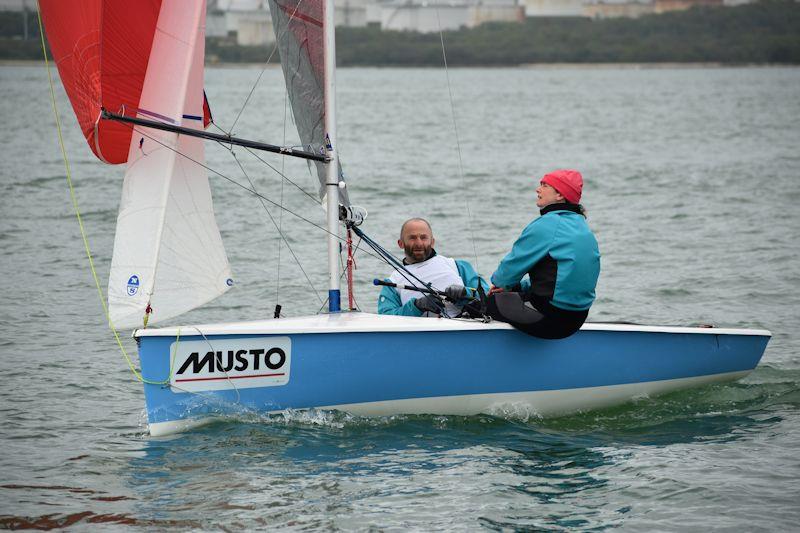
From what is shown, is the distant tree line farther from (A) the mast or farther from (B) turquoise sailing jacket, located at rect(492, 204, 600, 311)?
(B) turquoise sailing jacket, located at rect(492, 204, 600, 311)

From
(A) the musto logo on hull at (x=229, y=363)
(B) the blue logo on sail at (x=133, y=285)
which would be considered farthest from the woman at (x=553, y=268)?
(B) the blue logo on sail at (x=133, y=285)

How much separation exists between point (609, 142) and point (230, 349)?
93.0ft

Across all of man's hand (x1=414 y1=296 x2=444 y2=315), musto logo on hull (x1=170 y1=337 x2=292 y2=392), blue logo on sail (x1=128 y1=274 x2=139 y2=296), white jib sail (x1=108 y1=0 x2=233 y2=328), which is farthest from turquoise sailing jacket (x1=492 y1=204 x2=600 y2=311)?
blue logo on sail (x1=128 y1=274 x2=139 y2=296)

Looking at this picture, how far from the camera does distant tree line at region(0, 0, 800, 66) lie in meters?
116

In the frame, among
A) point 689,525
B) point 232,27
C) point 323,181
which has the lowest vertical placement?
point 689,525

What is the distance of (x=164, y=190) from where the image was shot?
708 centimetres

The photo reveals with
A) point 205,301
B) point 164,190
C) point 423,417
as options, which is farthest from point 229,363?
point 423,417

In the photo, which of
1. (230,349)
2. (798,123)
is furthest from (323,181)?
(798,123)

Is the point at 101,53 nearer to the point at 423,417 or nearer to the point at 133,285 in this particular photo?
the point at 133,285

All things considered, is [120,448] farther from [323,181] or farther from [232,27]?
[232,27]

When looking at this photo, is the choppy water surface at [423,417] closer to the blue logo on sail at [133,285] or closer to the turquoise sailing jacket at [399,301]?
the turquoise sailing jacket at [399,301]

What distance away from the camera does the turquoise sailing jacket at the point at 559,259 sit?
702 cm

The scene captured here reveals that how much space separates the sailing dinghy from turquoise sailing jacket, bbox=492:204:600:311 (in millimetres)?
337

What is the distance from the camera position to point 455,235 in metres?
16.8
